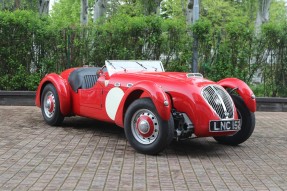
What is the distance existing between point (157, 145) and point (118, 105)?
1.25 m

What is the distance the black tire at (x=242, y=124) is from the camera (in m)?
8.02

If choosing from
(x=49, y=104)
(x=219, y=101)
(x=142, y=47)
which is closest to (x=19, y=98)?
(x=142, y=47)

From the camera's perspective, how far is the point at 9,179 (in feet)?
18.6

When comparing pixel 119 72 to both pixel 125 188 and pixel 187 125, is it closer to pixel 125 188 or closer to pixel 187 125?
pixel 187 125

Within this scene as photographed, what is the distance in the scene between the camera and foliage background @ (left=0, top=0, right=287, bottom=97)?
44.4ft

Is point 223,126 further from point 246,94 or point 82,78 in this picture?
point 82,78

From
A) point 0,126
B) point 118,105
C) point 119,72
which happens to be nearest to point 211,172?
point 118,105

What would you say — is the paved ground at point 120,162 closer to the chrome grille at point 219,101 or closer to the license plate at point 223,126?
the license plate at point 223,126

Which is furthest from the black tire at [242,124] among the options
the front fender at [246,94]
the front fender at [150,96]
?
the front fender at [150,96]

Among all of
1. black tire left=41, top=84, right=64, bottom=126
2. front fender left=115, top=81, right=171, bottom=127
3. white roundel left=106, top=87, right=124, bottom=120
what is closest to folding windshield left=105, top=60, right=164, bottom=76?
white roundel left=106, top=87, right=124, bottom=120

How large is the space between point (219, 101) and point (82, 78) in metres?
3.01

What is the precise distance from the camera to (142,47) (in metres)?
13.9

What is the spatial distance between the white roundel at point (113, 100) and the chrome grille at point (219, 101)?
4.84 feet

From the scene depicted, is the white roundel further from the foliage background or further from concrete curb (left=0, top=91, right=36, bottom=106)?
the foliage background
